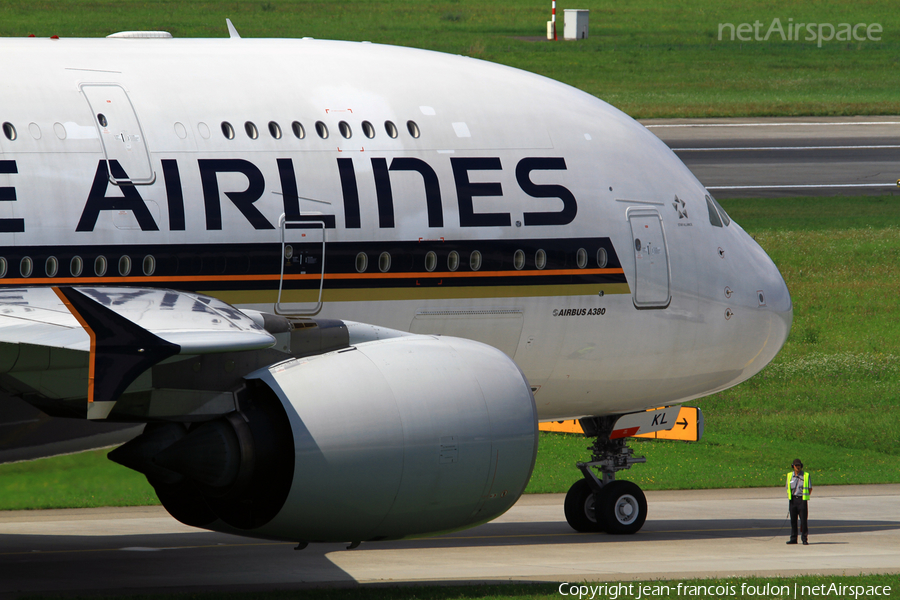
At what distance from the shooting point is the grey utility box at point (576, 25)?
87956mm

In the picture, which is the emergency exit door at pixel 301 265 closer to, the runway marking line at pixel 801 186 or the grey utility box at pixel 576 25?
the runway marking line at pixel 801 186

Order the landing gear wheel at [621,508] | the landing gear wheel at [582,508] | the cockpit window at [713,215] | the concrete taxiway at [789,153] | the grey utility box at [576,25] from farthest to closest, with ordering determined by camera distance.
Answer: the grey utility box at [576,25] < the concrete taxiway at [789,153] < the landing gear wheel at [582,508] < the landing gear wheel at [621,508] < the cockpit window at [713,215]

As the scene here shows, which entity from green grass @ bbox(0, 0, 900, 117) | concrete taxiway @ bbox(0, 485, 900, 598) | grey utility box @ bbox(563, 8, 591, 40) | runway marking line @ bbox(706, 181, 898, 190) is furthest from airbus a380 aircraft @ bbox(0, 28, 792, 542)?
grey utility box @ bbox(563, 8, 591, 40)

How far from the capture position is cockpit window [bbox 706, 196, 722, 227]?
18870 mm

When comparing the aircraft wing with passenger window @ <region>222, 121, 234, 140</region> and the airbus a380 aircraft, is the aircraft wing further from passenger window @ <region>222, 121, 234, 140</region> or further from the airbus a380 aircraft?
passenger window @ <region>222, 121, 234, 140</region>

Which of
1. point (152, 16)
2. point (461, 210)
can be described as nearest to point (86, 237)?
point (461, 210)

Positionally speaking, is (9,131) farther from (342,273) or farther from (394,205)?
(394,205)

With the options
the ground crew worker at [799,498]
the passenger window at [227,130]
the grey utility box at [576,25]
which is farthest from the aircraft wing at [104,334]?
the grey utility box at [576,25]

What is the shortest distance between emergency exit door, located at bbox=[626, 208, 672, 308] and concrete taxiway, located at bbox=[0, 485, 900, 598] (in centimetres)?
379

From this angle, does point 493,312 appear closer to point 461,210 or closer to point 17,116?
point 461,210

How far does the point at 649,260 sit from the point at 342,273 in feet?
15.6

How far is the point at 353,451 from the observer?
12.8 m

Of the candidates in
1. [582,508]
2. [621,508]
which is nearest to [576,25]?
[582,508]

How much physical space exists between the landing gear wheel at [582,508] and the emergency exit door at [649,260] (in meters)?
4.03
